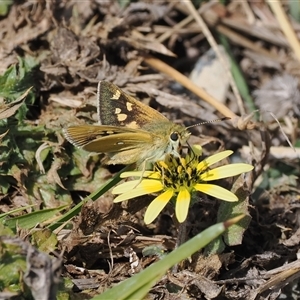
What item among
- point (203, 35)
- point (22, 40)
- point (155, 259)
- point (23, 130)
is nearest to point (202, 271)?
point (155, 259)

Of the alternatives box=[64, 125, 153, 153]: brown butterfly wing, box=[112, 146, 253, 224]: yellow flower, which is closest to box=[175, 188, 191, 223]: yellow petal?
box=[112, 146, 253, 224]: yellow flower

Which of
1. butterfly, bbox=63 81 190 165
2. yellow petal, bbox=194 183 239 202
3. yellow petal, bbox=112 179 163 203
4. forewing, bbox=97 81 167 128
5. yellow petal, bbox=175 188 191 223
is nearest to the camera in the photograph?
yellow petal, bbox=175 188 191 223

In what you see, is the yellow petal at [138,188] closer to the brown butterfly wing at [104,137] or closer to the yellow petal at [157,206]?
the yellow petal at [157,206]

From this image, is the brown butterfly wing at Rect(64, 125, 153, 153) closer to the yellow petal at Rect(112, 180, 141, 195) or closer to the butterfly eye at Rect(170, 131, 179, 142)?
the butterfly eye at Rect(170, 131, 179, 142)

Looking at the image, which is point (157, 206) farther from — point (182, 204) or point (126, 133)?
point (126, 133)

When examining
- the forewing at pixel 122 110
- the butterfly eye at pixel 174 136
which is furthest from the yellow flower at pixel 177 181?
the forewing at pixel 122 110

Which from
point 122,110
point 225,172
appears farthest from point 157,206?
point 122,110

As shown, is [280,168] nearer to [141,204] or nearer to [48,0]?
[141,204]
